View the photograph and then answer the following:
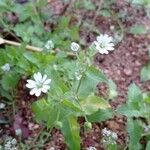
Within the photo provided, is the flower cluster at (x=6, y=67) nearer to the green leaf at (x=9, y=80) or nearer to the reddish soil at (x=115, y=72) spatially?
the green leaf at (x=9, y=80)

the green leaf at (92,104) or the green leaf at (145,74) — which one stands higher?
the green leaf at (92,104)

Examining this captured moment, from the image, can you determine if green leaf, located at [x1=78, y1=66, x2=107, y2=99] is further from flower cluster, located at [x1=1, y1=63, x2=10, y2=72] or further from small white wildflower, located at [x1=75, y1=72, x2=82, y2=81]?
flower cluster, located at [x1=1, y1=63, x2=10, y2=72]

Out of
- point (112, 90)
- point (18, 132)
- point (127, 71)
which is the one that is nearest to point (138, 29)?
point (127, 71)

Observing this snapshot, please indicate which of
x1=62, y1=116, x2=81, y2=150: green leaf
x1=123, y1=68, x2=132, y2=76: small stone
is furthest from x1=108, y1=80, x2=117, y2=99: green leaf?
x1=62, y1=116, x2=81, y2=150: green leaf

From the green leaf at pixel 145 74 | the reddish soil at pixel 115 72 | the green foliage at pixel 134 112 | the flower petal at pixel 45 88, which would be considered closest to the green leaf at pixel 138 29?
the reddish soil at pixel 115 72

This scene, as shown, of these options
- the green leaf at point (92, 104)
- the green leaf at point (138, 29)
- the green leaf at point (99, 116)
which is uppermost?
the green leaf at point (92, 104)

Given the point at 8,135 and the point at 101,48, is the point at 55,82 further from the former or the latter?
the point at 8,135

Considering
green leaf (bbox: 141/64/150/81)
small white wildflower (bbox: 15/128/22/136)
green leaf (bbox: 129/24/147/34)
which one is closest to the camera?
small white wildflower (bbox: 15/128/22/136)
